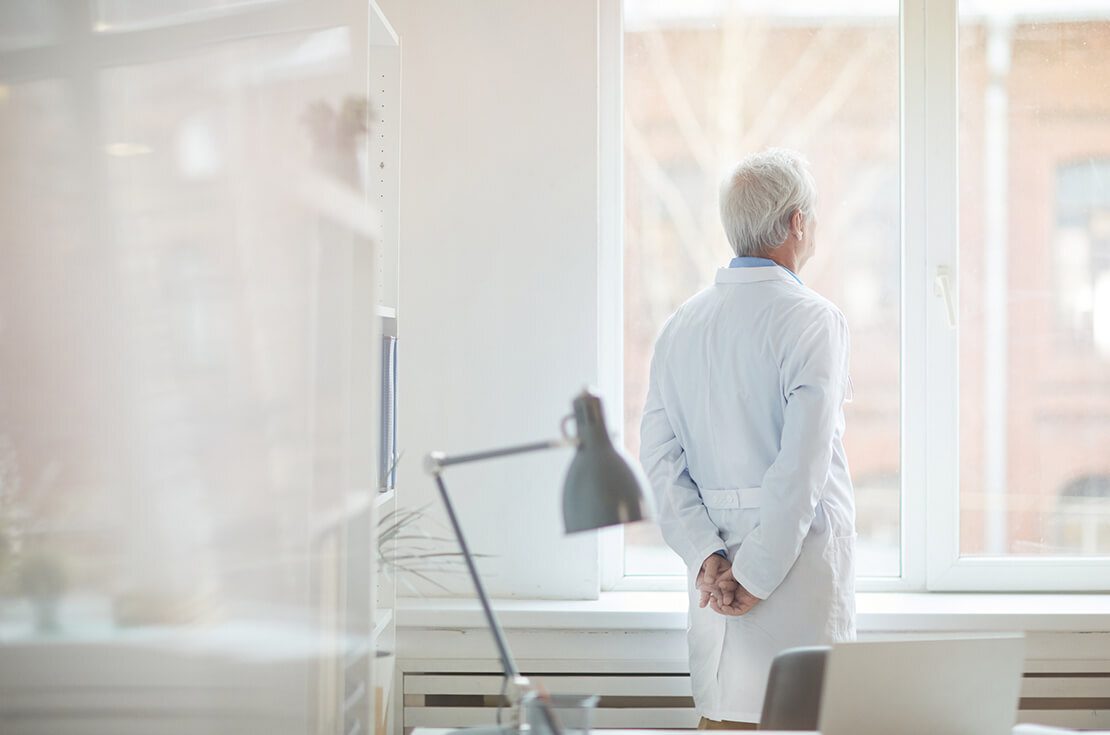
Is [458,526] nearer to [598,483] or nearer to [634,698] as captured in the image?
[598,483]

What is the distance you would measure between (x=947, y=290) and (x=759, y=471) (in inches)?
40.9

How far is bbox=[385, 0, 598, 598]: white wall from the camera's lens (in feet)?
9.19

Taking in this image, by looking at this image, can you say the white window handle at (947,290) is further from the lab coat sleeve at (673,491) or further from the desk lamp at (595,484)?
the desk lamp at (595,484)

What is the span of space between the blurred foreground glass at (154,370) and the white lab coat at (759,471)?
0.94m

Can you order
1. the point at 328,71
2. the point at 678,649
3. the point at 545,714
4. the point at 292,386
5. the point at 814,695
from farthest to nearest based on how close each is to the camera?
1. the point at 678,649
2. the point at 814,695
3. the point at 328,71
4. the point at 292,386
5. the point at 545,714

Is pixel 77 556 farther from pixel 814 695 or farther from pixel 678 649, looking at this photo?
pixel 678 649

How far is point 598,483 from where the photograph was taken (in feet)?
4.56

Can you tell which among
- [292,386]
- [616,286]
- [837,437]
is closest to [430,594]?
[616,286]

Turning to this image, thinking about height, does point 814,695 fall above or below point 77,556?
below

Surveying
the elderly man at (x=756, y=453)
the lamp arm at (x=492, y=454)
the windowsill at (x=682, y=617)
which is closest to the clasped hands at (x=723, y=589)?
the elderly man at (x=756, y=453)

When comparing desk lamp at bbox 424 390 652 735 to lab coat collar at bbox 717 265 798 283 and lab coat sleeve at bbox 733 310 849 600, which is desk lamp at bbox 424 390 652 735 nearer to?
lab coat sleeve at bbox 733 310 849 600

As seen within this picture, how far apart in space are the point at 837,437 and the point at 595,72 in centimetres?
115

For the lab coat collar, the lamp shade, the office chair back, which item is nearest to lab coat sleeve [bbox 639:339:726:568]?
the lab coat collar

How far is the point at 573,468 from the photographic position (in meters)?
1.42
